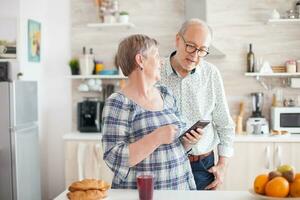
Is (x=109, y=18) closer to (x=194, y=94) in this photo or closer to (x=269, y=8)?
(x=269, y=8)

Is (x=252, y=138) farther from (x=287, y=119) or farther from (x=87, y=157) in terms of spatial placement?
(x=87, y=157)

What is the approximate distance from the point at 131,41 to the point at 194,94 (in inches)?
24.6

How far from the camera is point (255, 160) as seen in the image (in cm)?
392

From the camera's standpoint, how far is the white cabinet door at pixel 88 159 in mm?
4116

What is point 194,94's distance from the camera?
2.35 m

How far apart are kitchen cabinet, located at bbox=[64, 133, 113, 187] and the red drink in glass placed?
8.27ft

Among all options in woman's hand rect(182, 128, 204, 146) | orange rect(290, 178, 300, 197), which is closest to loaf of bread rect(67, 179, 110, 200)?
woman's hand rect(182, 128, 204, 146)

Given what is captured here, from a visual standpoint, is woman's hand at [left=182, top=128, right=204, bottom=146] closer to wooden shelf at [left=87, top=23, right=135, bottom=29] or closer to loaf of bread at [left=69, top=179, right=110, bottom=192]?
loaf of bread at [left=69, top=179, right=110, bottom=192]

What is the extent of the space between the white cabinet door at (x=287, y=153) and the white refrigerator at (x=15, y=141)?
220 centimetres

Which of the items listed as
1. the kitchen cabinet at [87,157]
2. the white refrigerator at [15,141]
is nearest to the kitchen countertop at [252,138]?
the kitchen cabinet at [87,157]

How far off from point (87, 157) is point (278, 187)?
279 centimetres

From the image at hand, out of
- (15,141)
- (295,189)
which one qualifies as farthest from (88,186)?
(15,141)

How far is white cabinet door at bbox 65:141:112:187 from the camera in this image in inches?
162

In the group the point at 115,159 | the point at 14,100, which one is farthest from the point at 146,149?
the point at 14,100
